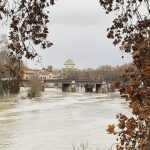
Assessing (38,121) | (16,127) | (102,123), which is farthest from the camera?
(38,121)

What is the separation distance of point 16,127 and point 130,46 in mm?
24355

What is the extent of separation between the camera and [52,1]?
3.57m

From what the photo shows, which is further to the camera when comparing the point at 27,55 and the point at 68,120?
the point at 68,120

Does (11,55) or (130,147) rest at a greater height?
(11,55)

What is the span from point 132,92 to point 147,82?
0.43ft

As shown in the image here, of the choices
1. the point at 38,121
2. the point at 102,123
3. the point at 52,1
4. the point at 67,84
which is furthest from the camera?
the point at 67,84

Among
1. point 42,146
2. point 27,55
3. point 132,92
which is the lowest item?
point 42,146

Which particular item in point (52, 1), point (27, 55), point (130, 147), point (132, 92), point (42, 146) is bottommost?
point (42, 146)

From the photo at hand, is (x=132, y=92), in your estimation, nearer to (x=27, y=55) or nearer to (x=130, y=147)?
(x=130, y=147)

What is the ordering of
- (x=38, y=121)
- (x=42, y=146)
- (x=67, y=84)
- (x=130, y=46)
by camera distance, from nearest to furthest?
(x=130, y=46) < (x=42, y=146) < (x=38, y=121) < (x=67, y=84)

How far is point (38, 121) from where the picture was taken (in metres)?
31.4

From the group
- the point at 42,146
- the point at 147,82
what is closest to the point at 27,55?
the point at 147,82

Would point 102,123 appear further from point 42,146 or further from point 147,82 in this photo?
point 147,82

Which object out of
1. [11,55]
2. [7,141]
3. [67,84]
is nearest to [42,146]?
[7,141]
